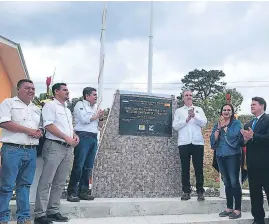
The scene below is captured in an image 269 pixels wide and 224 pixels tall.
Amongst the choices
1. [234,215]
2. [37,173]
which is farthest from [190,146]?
[37,173]

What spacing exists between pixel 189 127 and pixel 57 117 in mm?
2049

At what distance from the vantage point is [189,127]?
5.02 meters

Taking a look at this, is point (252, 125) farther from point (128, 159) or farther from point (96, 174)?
point (96, 174)

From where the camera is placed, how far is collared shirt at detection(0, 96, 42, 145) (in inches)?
141

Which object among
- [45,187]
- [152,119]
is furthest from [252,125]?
[45,187]

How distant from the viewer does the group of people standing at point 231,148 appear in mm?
4211

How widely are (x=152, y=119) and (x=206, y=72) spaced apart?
40.3 m

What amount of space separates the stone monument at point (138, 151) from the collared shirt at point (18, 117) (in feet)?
4.85

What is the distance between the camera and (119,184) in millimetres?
5055

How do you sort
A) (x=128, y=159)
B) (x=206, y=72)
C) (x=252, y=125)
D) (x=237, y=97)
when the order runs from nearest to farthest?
(x=252, y=125) → (x=128, y=159) → (x=237, y=97) → (x=206, y=72)

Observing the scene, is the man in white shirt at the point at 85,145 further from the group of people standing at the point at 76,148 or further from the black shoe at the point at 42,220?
the black shoe at the point at 42,220

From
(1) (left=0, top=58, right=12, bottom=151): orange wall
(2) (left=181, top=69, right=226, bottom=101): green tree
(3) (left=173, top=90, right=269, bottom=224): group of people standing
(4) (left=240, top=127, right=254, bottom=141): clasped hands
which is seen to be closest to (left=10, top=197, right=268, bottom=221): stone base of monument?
(3) (left=173, top=90, right=269, bottom=224): group of people standing

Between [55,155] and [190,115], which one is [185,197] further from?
[55,155]

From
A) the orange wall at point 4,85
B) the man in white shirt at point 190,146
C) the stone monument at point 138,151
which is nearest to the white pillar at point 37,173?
the stone monument at point 138,151
